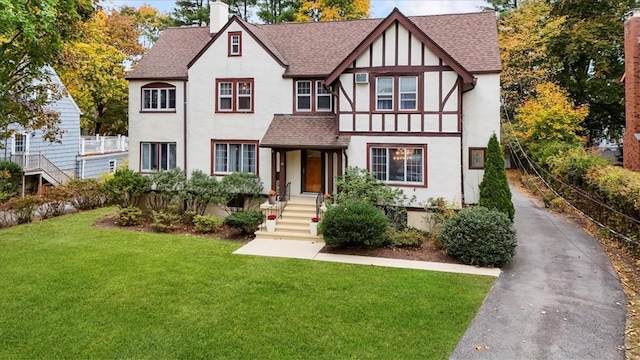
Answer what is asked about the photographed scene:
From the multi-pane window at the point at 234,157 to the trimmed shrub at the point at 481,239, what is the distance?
9.51m

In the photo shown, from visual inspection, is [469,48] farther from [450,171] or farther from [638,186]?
[638,186]

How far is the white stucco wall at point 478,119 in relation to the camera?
1570cm

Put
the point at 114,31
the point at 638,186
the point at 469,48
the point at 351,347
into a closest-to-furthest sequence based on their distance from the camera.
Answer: the point at 351,347
the point at 638,186
the point at 469,48
the point at 114,31

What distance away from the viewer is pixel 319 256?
12602mm

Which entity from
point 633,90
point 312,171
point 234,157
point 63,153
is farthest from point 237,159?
point 633,90

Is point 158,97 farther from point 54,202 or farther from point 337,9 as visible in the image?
point 337,9

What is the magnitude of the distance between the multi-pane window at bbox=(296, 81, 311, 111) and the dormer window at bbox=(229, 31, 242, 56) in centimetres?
308

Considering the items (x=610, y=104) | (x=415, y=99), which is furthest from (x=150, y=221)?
(x=610, y=104)

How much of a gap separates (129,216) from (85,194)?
5.74 m

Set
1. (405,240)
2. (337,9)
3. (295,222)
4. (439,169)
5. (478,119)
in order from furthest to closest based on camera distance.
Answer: (337,9), (478,119), (295,222), (439,169), (405,240)

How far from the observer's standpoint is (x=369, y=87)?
15.8 metres

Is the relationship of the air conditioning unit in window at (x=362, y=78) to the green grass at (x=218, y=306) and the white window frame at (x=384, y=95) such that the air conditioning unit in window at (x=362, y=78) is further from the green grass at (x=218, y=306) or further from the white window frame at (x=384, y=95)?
the green grass at (x=218, y=306)

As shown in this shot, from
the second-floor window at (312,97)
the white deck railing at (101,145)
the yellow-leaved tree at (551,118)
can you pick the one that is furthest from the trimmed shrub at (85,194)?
the yellow-leaved tree at (551,118)

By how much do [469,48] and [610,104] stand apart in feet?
64.5
